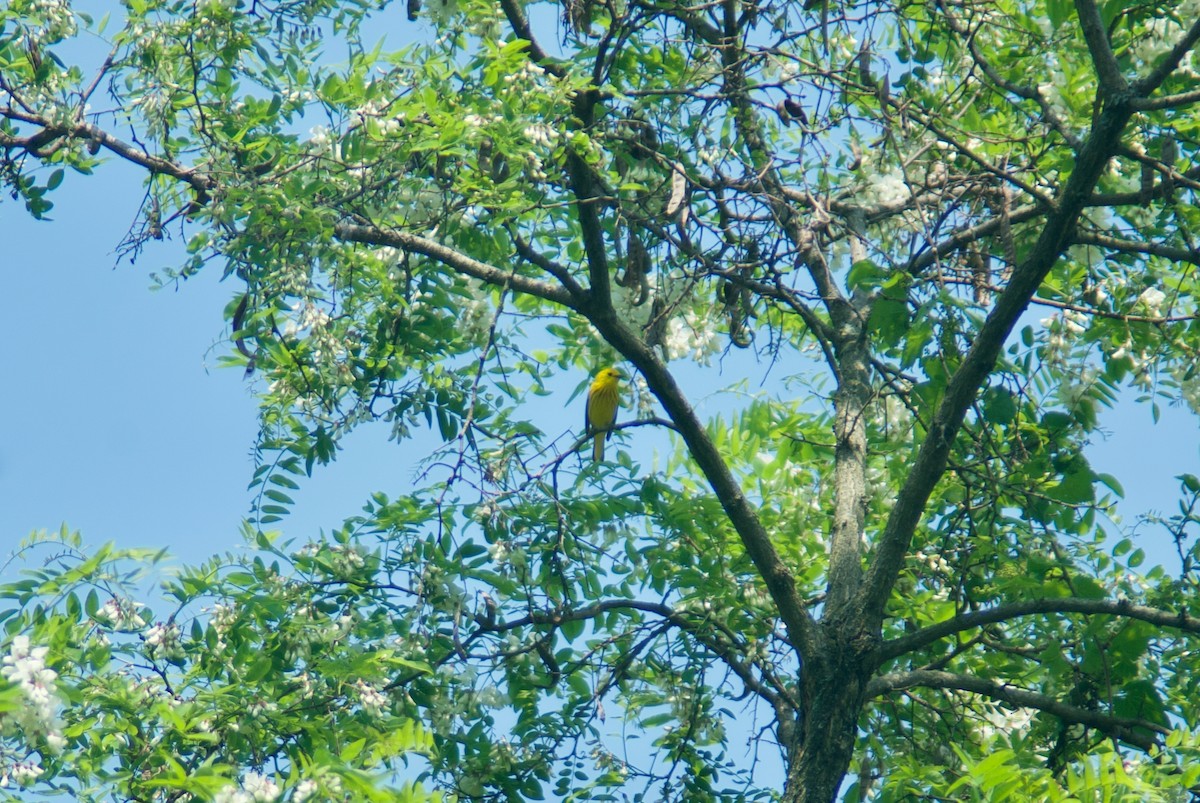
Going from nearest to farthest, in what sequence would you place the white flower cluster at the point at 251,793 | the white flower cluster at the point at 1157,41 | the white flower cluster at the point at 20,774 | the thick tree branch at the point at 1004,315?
1. the white flower cluster at the point at 20,774
2. the white flower cluster at the point at 251,793
3. the thick tree branch at the point at 1004,315
4. the white flower cluster at the point at 1157,41

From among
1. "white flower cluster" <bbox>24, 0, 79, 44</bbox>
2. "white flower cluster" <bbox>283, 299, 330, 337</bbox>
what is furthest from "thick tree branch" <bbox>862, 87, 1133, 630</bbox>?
"white flower cluster" <bbox>24, 0, 79, 44</bbox>

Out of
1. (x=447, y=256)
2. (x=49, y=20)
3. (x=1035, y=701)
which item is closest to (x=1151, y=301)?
(x=1035, y=701)

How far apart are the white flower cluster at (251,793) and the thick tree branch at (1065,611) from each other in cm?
278

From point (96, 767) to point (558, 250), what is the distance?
3743 mm

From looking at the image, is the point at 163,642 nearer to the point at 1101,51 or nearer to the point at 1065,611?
the point at 1065,611

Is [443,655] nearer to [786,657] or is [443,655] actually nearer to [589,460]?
[589,460]

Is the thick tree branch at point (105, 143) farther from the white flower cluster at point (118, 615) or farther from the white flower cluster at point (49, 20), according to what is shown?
the white flower cluster at point (118, 615)

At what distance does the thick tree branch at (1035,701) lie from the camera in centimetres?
489

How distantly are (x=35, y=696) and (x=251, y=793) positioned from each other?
26.5 inches

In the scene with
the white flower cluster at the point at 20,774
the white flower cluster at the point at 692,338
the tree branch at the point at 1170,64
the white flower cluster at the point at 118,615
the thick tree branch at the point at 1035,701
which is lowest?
the white flower cluster at the point at 20,774

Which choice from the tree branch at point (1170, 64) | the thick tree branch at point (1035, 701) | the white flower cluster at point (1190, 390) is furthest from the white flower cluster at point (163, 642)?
the white flower cluster at point (1190, 390)

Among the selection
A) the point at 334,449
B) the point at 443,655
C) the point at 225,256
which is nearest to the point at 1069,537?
the point at 443,655

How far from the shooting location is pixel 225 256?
5137 millimetres

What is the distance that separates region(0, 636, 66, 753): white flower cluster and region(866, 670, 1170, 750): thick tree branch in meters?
3.35
